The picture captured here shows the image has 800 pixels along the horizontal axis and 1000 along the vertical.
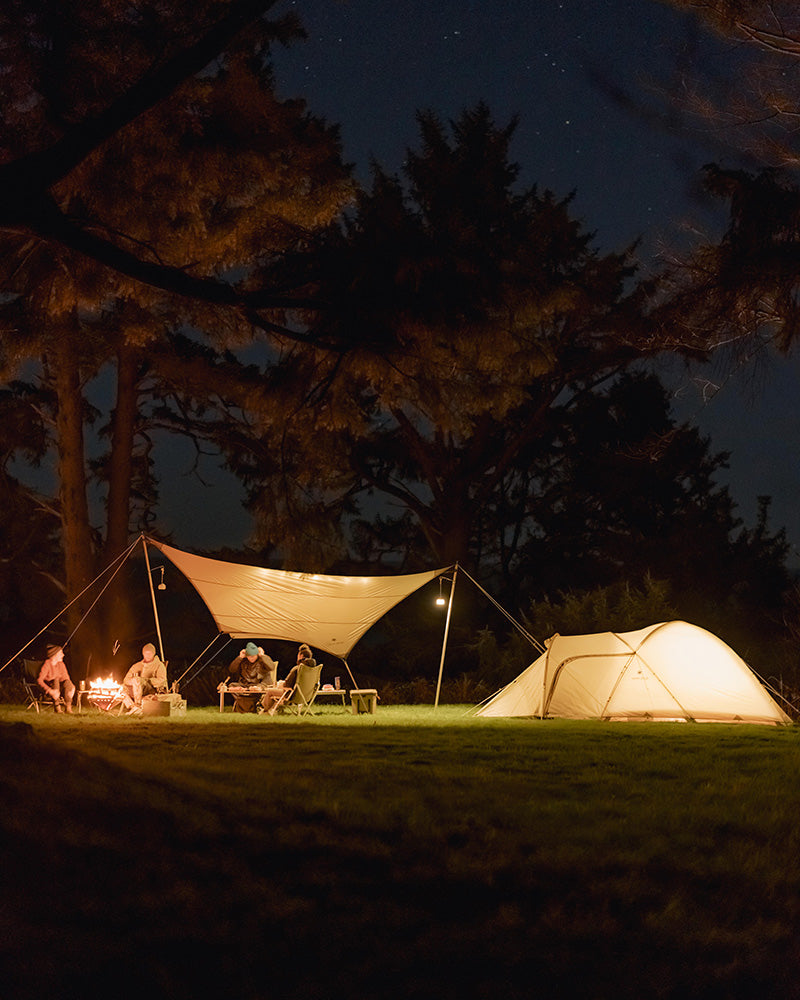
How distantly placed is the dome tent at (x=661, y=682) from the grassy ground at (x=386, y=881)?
4819mm

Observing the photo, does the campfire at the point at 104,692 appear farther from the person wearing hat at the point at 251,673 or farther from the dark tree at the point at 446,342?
the dark tree at the point at 446,342

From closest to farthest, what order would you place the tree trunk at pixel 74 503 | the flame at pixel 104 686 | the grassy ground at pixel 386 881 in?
1. the grassy ground at pixel 386 881
2. the flame at pixel 104 686
3. the tree trunk at pixel 74 503

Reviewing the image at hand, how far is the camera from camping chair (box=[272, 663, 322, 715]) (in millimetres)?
12281

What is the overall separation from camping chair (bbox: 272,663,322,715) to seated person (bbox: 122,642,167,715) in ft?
4.37

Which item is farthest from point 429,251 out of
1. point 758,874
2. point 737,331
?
point 758,874

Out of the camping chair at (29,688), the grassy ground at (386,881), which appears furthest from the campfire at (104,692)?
the grassy ground at (386,881)

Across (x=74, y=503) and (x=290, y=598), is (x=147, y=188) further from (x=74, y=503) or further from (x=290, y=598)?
(x=74, y=503)

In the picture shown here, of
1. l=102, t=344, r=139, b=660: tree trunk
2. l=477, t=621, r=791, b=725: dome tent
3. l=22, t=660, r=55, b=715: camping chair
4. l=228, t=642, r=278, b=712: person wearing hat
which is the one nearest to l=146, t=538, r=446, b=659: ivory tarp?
l=228, t=642, r=278, b=712: person wearing hat

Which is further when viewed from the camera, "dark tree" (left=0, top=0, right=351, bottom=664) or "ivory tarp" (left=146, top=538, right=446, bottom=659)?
"ivory tarp" (left=146, top=538, right=446, bottom=659)

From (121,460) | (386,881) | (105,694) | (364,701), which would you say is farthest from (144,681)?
(386,881)

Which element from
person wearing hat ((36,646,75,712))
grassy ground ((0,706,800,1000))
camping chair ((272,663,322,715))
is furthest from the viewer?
person wearing hat ((36,646,75,712))

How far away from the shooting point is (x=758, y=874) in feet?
14.1

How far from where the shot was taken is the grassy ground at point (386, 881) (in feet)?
10.6

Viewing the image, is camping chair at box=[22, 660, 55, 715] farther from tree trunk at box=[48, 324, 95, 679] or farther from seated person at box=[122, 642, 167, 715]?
seated person at box=[122, 642, 167, 715]
